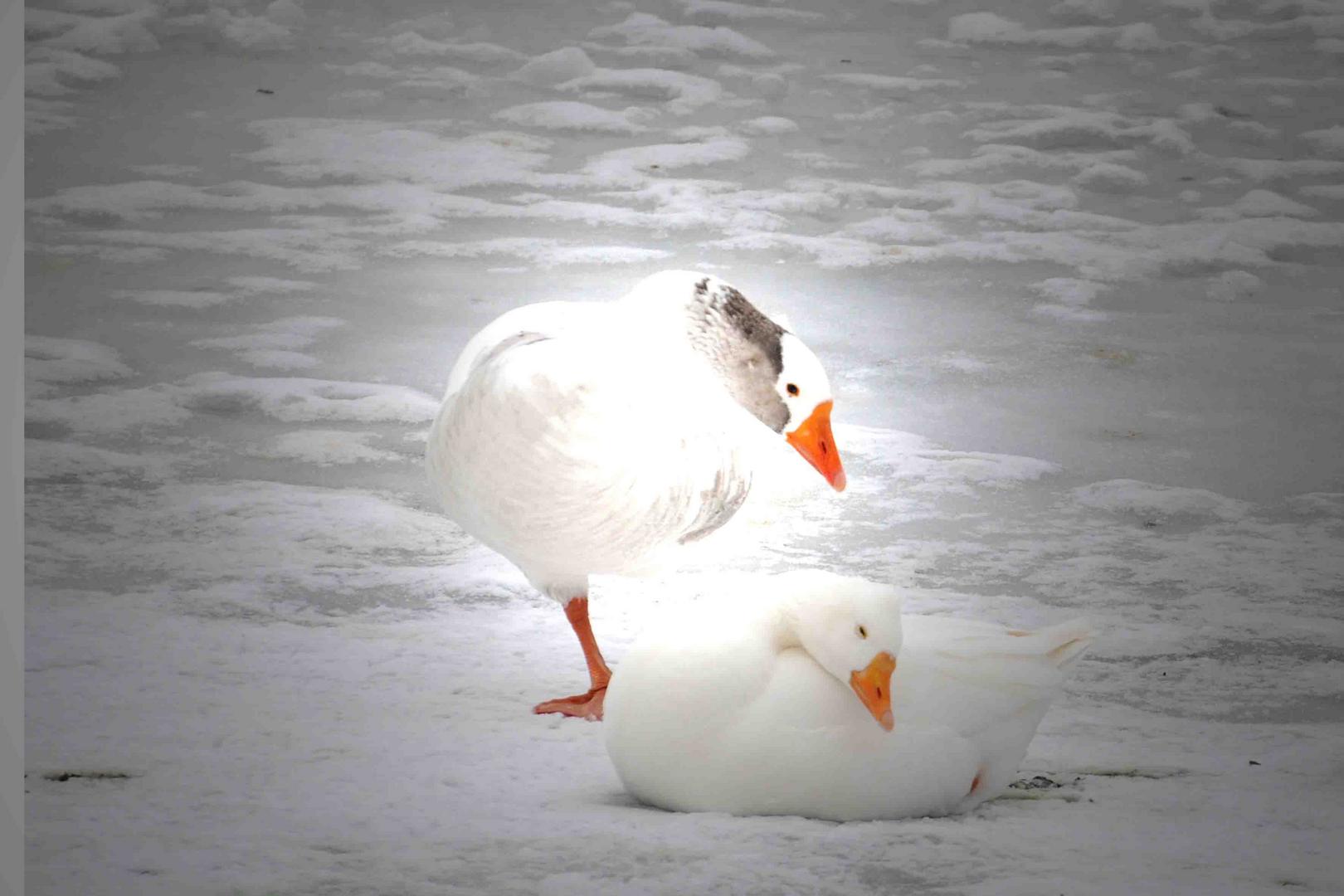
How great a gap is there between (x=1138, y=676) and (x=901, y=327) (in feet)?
7.79

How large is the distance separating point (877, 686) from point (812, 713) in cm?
12

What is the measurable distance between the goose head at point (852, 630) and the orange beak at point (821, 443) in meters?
0.74

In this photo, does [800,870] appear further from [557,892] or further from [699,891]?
[557,892]

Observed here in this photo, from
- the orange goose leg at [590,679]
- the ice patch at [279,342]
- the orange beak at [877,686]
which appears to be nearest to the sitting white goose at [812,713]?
the orange beak at [877,686]

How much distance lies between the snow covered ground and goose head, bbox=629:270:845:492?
312 millimetres

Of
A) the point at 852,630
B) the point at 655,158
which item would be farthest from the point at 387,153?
the point at 852,630

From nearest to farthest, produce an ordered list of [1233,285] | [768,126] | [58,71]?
1. [1233,285]
2. [768,126]
3. [58,71]

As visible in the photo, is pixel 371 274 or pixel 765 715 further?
pixel 371 274

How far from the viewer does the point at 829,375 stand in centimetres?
523

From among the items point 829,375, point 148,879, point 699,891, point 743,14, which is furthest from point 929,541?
point 743,14

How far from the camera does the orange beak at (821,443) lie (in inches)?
140

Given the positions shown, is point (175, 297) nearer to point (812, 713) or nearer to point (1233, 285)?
point (812, 713)

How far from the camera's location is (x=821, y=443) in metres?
3.59

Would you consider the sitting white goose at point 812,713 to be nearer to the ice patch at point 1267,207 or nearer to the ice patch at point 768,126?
the ice patch at point 1267,207
